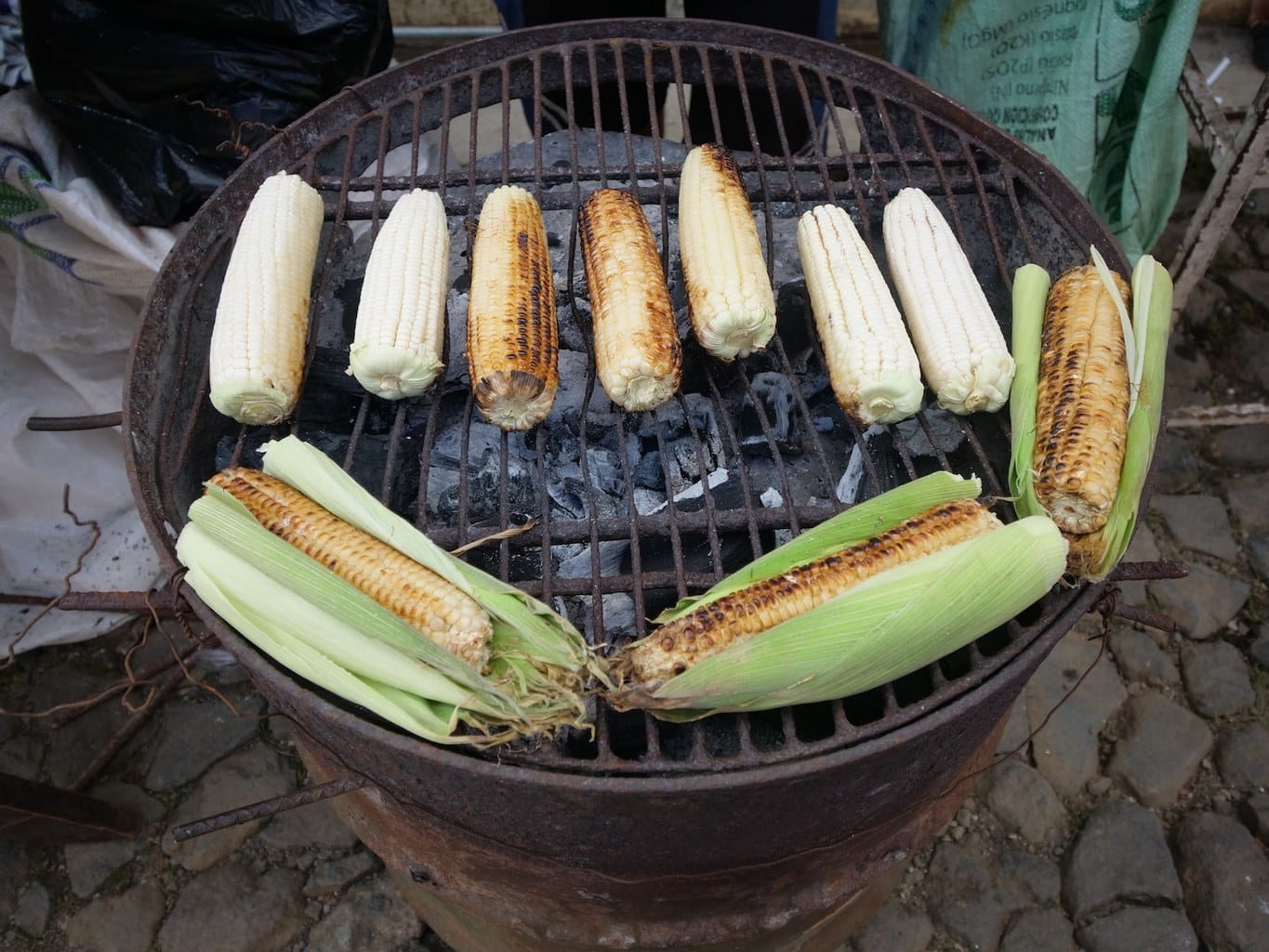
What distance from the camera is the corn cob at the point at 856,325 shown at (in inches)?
83.9

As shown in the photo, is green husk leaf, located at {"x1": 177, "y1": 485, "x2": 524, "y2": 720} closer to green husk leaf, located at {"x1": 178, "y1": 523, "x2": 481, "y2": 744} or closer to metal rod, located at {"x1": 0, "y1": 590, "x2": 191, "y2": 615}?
green husk leaf, located at {"x1": 178, "y1": 523, "x2": 481, "y2": 744}

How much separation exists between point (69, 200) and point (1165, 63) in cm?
387

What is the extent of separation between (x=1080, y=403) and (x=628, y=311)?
3.43ft

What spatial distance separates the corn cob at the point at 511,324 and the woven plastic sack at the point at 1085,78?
235 cm

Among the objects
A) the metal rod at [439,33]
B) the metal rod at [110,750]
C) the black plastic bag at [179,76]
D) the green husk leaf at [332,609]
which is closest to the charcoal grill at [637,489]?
the green husk leaf at [332,609]

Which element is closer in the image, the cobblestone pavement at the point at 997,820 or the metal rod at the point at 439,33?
the cobblestone pavement at the point at 997,820

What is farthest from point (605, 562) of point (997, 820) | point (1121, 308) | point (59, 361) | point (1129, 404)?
point (59, 361)

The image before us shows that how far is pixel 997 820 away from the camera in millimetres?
3217

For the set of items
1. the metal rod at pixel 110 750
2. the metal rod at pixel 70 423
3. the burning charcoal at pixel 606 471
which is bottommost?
the metal rod at pixel 110 750

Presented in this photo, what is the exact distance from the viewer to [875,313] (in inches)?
87.9

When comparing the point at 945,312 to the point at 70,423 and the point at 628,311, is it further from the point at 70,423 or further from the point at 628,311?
the point at 70,423

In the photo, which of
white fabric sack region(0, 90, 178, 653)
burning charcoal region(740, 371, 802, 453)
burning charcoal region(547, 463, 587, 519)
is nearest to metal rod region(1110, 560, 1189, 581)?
burning charcoal region(740, 371, 802, 453)

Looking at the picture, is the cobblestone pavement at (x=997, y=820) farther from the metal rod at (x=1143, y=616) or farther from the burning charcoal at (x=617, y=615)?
the burning charcoal at (x=617, y=615)

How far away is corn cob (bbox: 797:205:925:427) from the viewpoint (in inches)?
83.9
